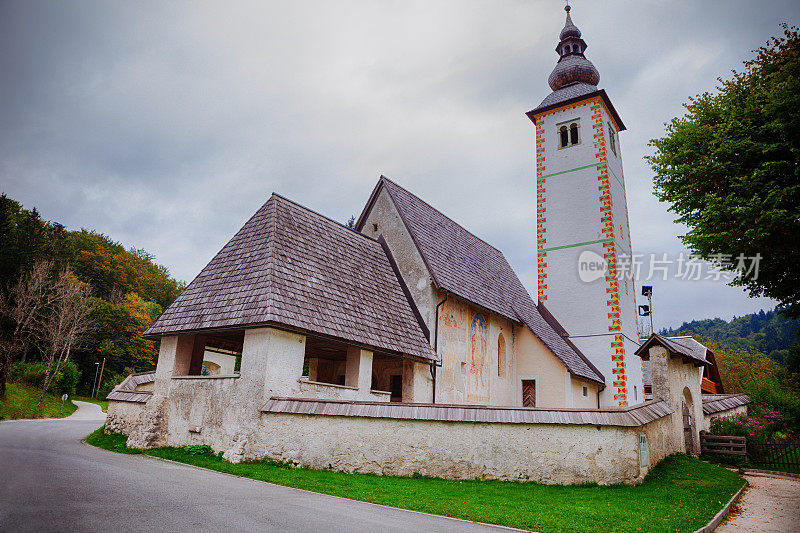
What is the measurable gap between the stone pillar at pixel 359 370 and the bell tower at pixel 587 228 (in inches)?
552

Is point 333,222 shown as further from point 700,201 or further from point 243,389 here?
point 700,201

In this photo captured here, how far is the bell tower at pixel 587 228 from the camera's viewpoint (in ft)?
78.7

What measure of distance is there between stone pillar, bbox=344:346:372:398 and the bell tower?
14026 millimetres

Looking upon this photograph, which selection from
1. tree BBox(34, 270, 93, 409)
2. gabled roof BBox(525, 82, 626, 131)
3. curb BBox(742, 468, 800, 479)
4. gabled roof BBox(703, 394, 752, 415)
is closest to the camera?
curb BBox(742, 468, 800, 479)

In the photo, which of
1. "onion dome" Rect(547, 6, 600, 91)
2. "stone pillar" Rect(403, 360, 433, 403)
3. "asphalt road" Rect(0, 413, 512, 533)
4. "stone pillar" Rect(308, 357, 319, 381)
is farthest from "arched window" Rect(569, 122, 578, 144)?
"asphalt road" Rect(0, 413, 512, 533)

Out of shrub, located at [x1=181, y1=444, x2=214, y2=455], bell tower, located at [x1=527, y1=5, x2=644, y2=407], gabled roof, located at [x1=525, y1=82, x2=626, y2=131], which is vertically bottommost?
shrub, located at [x1=181, y1=444, x2=214, y2=455]

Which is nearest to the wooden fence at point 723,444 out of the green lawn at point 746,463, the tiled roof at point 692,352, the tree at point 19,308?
the green lawn at point 746,463

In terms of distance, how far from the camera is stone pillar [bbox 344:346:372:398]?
46.6 ft

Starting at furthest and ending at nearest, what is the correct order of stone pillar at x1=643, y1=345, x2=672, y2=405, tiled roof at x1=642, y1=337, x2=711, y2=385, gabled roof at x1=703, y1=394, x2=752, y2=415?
tiled roof at x1=642, y1=337, x2=711, y2=385 → gabled roof at x1=703, y1=394, x2=752, y2=415 → stone pillar at x1=643, y1=345, x2=672, y2=405

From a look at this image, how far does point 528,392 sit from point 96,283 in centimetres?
5252

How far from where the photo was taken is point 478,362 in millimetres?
19312

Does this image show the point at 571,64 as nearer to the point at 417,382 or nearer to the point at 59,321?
the point at 417,382

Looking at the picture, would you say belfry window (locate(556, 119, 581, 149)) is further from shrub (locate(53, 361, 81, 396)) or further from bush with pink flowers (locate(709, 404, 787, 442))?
shrub (locate(53, 361, 81, 396))

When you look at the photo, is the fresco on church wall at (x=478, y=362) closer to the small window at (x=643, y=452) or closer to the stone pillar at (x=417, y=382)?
the stone pillar at (x=417, y=382)
